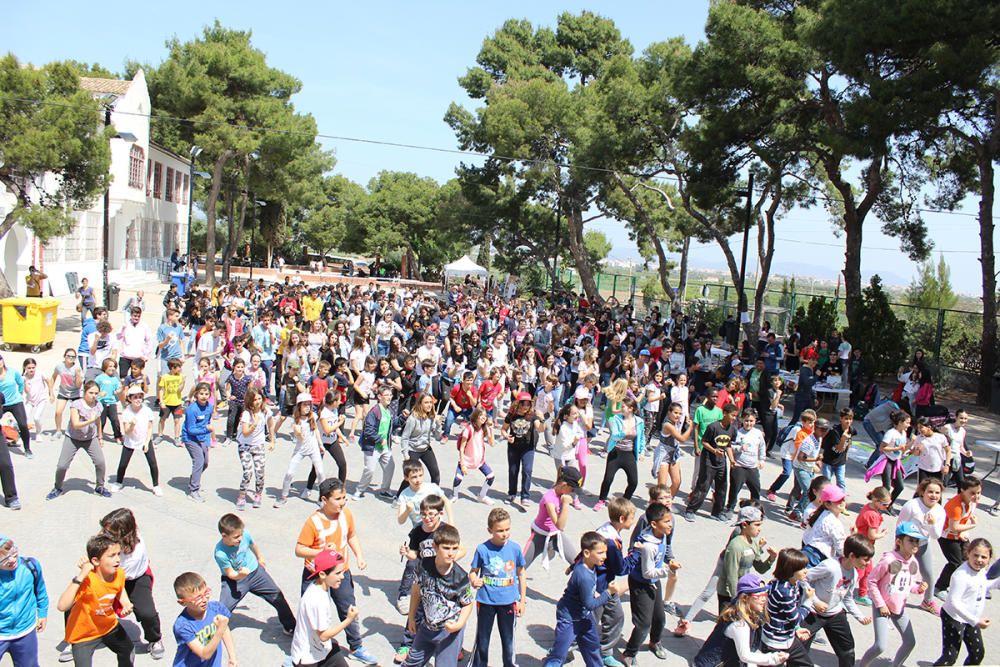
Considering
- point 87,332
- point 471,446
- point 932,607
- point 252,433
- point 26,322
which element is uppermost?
→ point 87,332

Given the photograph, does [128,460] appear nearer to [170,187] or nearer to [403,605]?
[403,605]

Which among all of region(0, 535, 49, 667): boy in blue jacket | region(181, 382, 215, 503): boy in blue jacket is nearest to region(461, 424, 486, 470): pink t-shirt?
region(181, 382, 215, 503): boy in blue jacket

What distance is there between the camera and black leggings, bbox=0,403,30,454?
997 centimetres

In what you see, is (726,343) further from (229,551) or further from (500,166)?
(229,551)

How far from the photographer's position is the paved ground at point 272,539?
21.4 ft

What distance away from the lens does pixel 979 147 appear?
19.0 meters

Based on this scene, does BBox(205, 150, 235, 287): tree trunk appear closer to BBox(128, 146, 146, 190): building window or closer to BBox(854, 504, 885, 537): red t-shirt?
BBox(128, 146, 146, 190): building window

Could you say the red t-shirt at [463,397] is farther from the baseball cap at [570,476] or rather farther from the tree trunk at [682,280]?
the tree trunk at [682,280]

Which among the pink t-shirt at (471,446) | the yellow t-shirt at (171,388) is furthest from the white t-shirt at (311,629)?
the yellow t-shirt at (171,388)

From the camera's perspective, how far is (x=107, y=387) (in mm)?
10234

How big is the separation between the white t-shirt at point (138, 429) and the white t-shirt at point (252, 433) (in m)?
1.07

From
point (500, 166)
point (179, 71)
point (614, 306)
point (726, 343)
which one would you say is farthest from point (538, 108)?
point (179, 71)

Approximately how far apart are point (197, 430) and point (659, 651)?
550 cm

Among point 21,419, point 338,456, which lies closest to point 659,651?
point 338,456
